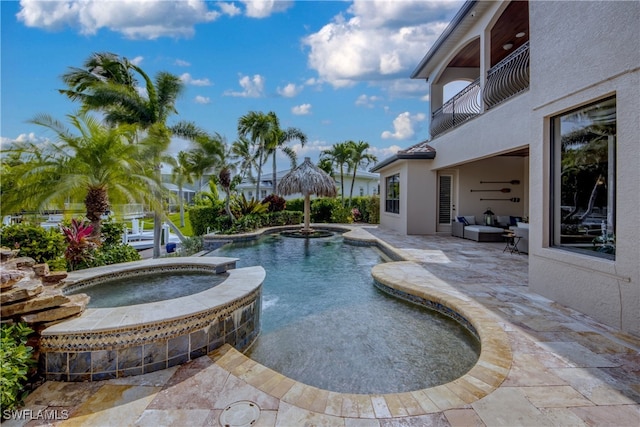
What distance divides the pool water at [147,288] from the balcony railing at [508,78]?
9.28 meters

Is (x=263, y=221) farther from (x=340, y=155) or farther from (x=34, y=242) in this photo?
(x=34, y=242)

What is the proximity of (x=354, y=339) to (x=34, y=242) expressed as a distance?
710 cm

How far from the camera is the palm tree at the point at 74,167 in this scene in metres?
8.28

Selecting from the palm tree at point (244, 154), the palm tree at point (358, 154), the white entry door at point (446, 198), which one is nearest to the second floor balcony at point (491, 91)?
the white entry door at point (446, 198)

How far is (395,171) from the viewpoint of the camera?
1762cm

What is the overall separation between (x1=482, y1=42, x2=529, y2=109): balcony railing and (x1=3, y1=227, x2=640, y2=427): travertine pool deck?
7039 mm

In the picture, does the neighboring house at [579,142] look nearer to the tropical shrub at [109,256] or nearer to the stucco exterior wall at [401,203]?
the stucco exterior wall at [401,203]

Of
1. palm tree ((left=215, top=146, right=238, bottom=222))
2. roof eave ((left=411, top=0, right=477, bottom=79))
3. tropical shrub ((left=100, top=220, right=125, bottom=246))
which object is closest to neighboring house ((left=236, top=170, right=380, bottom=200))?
palm tree ((left=215, top=146, right=238, bottom=222))

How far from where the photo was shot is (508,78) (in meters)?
9.16

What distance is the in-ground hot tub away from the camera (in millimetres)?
3363

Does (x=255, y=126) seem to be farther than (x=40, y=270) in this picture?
Yes

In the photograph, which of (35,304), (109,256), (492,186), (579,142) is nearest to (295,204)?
(492,186)

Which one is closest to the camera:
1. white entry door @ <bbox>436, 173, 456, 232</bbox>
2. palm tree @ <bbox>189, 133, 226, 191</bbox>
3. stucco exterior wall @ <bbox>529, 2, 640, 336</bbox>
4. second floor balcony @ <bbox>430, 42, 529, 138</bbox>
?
stucco exterior wall @ <bbox>529, 2, 640, 336</bbox>

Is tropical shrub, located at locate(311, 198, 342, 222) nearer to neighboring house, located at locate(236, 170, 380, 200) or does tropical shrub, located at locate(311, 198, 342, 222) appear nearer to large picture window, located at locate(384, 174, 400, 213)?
large picture window, located at locate(384, 174, 400, 213)
